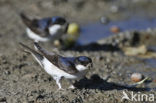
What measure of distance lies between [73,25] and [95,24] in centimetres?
68

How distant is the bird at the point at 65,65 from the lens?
16.9 ft

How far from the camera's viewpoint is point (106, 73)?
6379 mm

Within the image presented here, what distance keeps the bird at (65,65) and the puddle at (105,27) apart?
2.65 metres

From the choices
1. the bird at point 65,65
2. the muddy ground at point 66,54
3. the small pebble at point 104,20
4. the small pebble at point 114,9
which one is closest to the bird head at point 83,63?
the bird at point 65,65

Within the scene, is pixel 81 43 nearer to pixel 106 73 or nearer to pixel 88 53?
pixel 88 53

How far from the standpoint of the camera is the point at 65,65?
530 centimetres

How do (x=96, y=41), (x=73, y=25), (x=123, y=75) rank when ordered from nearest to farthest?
(x=123, y=75), (x=96, y=41), (x=73, y=25)

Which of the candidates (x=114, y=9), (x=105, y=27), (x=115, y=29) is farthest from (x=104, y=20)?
(x=115, y=29)

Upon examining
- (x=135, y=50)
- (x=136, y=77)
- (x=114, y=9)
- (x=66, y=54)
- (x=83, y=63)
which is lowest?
(x=83, y=63)

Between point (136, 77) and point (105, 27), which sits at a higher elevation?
point (105, 27)

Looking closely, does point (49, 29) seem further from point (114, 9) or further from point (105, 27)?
point (114, 9)

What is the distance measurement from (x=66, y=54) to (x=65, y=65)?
181 centimetres

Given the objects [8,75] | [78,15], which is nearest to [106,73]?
[8,75]

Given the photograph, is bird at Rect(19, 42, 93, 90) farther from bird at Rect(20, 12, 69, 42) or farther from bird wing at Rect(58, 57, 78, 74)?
bird at Rect(20, 12, 69, 42)
